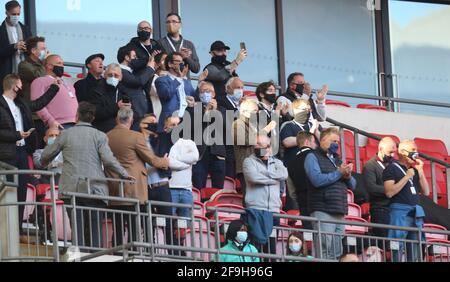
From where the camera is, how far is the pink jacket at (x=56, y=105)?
71.3ft

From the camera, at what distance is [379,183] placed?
22203 mm

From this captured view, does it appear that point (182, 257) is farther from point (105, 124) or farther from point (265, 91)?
point (265, 91)

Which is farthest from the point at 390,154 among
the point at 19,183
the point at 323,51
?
the point at 323,51

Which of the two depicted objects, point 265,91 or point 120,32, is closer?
point 265,91

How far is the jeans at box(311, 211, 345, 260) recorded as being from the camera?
68.2ft

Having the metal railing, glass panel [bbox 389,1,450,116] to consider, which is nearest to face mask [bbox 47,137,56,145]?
the metal railing

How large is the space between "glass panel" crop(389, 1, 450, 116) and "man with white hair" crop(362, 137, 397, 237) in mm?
7077

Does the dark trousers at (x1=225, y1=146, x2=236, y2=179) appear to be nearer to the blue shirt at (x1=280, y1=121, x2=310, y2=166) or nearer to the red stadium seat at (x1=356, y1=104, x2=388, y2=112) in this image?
the blue shirt at (x1=280, y1=121, x2=310, y2=166)

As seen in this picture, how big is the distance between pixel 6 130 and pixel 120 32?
5.87m

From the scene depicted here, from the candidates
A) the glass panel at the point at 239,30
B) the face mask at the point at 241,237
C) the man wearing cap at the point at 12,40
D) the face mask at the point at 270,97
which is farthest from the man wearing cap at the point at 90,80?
the glass panel at the point at 239,30

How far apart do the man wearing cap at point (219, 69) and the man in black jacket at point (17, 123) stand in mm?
2520

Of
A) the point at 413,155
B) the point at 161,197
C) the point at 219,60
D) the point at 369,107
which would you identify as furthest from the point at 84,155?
the point at 369,107

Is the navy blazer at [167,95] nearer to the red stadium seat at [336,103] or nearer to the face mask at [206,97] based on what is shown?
the face mask at [206,97]
